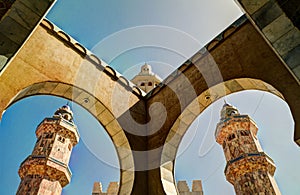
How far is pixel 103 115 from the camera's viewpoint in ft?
20.4

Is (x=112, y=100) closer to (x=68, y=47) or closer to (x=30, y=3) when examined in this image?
(x=68, y=47)

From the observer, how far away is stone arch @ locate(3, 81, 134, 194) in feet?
18.4

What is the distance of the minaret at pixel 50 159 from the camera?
2027 cm

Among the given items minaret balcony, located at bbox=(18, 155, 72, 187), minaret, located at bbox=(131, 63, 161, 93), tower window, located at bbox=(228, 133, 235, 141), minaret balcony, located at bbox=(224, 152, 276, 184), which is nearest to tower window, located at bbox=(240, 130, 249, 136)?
tower window, located at bbox=(228, 133, 235, 141)

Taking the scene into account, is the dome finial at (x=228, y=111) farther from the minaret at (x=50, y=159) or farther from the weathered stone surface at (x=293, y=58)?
the weathered stone surface at (x=293, y=58)

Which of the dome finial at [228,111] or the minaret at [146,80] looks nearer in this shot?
the dome finial at [228,111]

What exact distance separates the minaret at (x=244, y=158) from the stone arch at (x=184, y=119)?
16009mm

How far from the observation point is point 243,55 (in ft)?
17.5

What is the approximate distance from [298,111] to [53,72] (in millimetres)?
4585

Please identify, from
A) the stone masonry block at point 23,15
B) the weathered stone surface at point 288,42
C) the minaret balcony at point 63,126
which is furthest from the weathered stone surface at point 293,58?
the minaret balcony at point 63,126

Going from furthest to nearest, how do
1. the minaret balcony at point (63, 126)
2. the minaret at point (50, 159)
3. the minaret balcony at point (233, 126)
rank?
the minaret balcony at point (63, 126), the minaret balcony at point (233, 126), the minaret at point (50, 159)

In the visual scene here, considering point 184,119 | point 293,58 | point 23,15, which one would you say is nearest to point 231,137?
point 184,119

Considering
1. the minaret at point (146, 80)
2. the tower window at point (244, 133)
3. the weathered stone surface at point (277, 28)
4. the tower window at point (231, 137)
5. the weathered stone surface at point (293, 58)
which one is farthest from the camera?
the minaret at point (146, 80)

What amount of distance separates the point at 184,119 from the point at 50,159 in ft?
58.6
